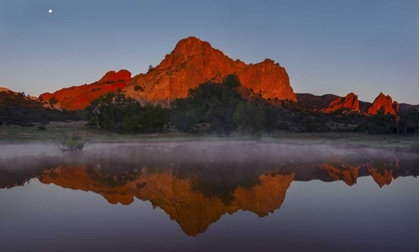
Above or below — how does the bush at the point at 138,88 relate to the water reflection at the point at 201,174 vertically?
above

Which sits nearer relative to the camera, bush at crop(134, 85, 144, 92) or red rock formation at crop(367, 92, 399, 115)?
red rock formation at crop(367, 92, 399, 115)

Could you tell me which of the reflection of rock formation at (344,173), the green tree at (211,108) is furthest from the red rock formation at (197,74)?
the reflection of rock formation at (344,173)

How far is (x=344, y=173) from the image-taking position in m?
22.6

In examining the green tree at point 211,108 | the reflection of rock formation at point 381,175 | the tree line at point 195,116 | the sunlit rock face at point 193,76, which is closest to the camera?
the reflection of rock formation at point 381,175

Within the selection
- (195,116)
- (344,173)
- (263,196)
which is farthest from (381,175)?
(195,116)

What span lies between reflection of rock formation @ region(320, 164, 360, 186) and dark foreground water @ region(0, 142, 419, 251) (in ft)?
0.18

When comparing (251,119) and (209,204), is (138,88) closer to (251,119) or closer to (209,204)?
(251,119)

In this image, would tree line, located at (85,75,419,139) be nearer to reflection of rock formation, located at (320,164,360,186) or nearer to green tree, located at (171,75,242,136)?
green tree, located at (171,75,242,136)

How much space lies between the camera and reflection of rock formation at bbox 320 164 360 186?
2064 cm

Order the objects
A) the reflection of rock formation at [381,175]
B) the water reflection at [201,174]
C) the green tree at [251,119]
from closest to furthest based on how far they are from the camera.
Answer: the water reflection at [201,174]
the reflection of rock formation at [381,175]
the green tree at [251,119]

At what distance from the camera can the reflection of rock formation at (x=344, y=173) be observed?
67.7 ft

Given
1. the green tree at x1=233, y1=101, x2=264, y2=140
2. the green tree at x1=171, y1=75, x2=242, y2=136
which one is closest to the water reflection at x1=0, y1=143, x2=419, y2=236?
the green tree at x1=233, y1=101, x2=264, y2=140

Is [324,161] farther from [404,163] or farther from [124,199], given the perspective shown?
[124,199]

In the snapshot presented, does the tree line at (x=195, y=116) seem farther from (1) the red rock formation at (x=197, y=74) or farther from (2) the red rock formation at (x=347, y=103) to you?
(1) the red rock formation at (x=197, y=74)
